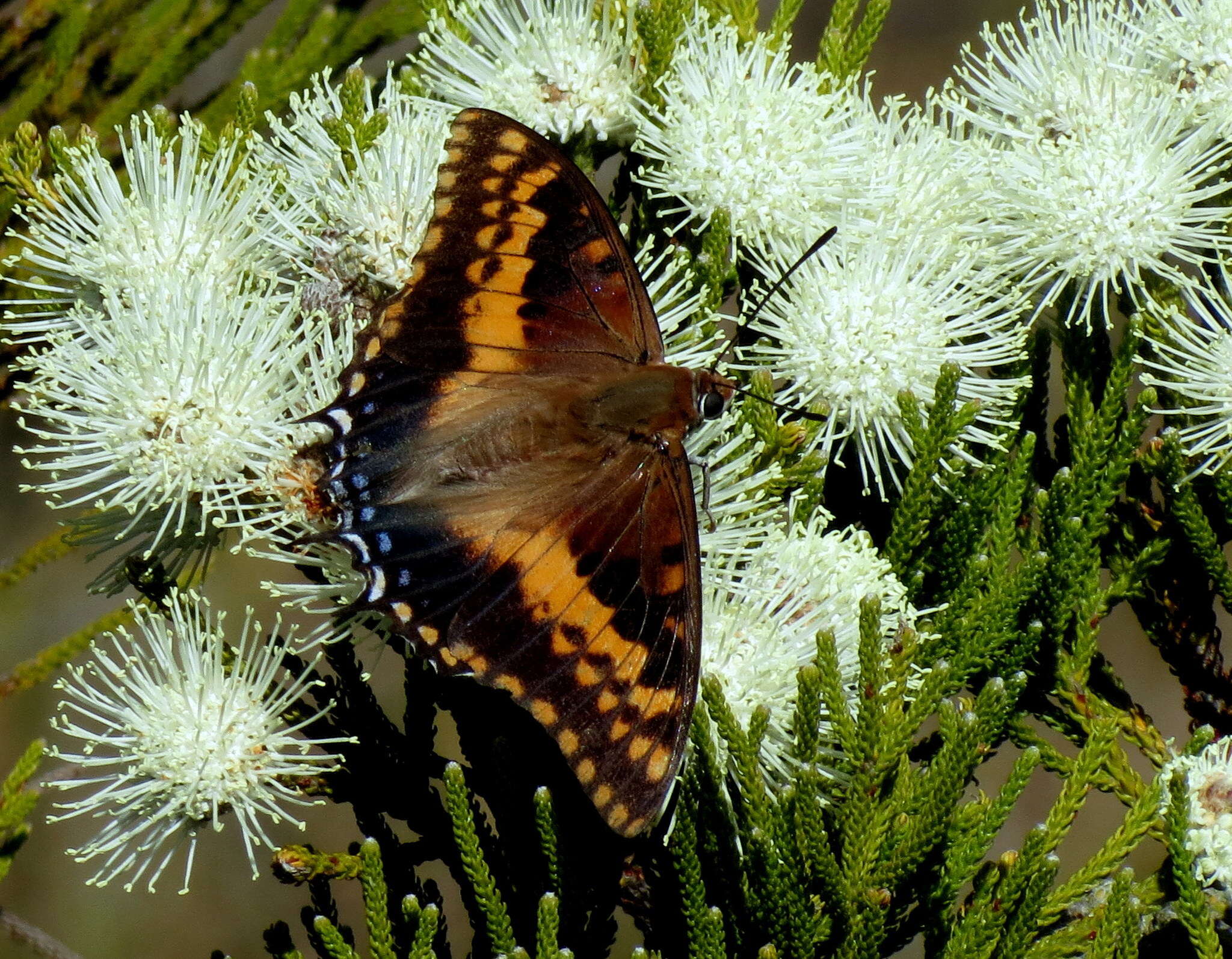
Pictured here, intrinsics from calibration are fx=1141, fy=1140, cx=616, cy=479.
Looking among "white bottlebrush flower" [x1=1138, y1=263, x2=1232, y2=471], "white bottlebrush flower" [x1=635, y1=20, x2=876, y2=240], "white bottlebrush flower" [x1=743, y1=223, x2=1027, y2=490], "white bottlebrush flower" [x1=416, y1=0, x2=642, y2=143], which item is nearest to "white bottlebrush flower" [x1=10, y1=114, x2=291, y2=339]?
"white bottlebrush flower" [x1=416, y1=0, x2=642, y2=143]

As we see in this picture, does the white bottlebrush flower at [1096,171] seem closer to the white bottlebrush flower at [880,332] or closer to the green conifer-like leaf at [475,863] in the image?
the white bottlebrush flower at [880,332]

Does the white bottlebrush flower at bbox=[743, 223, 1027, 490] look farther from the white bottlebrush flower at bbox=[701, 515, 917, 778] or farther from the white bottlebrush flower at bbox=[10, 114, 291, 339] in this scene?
the white bottlebrush flower at bbox=[10, 114, 291, 339]

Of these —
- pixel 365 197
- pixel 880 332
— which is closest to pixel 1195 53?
pixel 880 332

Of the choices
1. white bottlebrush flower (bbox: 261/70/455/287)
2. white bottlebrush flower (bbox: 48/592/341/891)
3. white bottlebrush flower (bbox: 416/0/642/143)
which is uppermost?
white bottlebrush flower (bbox: 416/0/642/143)

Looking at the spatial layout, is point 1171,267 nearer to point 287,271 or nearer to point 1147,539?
point 1147,539

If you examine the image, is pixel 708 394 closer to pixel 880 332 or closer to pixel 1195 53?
pixel 880 332
